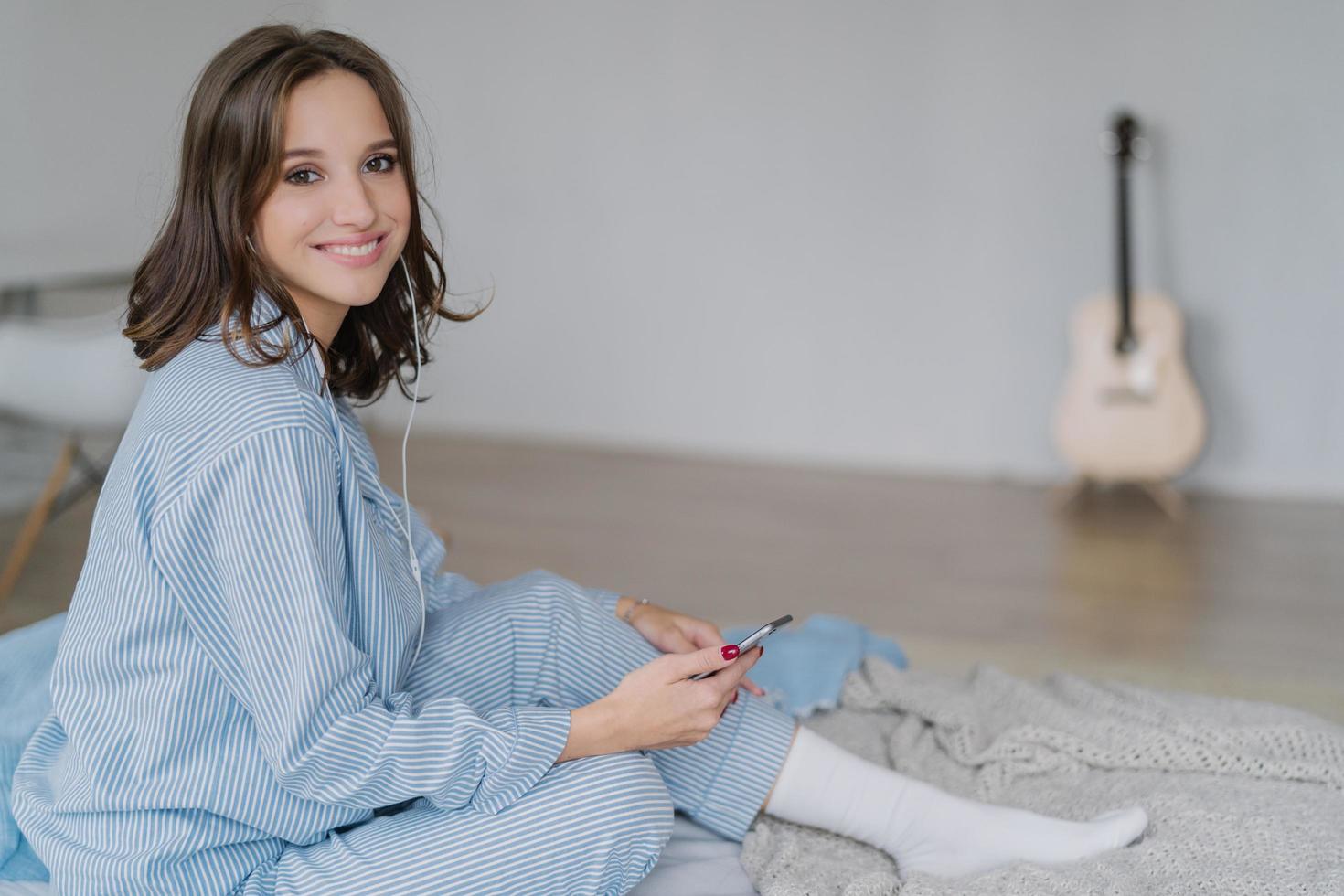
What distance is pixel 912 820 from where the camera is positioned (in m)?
1.48

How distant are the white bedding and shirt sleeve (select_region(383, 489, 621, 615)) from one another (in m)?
0.27

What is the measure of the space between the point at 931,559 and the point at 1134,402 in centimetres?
71

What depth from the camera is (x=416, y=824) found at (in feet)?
4.04

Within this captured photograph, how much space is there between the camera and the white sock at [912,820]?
148 centimetres

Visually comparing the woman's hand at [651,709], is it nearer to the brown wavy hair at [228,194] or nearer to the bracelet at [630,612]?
the bracelet at [630,612]

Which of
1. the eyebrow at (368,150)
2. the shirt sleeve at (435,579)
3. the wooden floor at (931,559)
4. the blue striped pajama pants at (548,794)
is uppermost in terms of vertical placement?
the eyebrow at (368,150)

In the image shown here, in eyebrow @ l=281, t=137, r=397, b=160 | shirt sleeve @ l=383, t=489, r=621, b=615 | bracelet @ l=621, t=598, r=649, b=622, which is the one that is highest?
eyebrow @ l=281, t=137, r=397, b=160

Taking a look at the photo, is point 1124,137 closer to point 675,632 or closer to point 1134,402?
point 1134,402

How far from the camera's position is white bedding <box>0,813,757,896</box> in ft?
4.65

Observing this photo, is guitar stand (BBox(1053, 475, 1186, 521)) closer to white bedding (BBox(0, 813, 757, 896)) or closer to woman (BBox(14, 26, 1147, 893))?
white bedding (BBox(0, 813, 757, 896))

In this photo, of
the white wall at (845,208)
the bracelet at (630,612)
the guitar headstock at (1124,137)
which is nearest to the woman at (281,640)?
the bracelet at (630,612)

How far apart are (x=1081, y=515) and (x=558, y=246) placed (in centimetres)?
171

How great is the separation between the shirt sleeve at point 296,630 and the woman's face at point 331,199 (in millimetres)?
198

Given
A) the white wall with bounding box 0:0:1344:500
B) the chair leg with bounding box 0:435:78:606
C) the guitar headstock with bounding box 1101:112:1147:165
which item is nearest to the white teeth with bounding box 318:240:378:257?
the chair leg with bounding box 0:435:78:606
